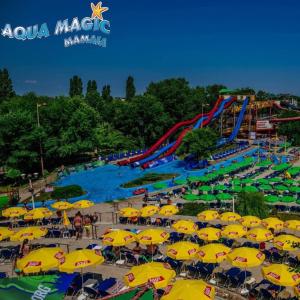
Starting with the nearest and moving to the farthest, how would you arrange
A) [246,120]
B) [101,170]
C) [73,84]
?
[101,170] → [246,120] → [73,84]

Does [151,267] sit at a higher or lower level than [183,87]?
lower

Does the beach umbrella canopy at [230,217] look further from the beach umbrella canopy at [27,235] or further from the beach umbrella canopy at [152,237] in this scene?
the beach umbrella canopy at [27,235]

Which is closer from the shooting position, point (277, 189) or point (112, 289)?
point (112, 289)

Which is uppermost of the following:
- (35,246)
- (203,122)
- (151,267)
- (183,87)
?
(183,87)

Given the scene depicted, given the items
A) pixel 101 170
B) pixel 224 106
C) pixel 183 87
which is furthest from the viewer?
pixel 183 87

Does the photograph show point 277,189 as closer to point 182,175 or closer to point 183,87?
point 182,175

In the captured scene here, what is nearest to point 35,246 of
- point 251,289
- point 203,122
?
point 251,289

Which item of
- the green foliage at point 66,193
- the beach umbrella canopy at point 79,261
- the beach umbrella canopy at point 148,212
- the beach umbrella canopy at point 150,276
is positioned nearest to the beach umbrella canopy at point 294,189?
the beach umbrella canopy at point 148,212
